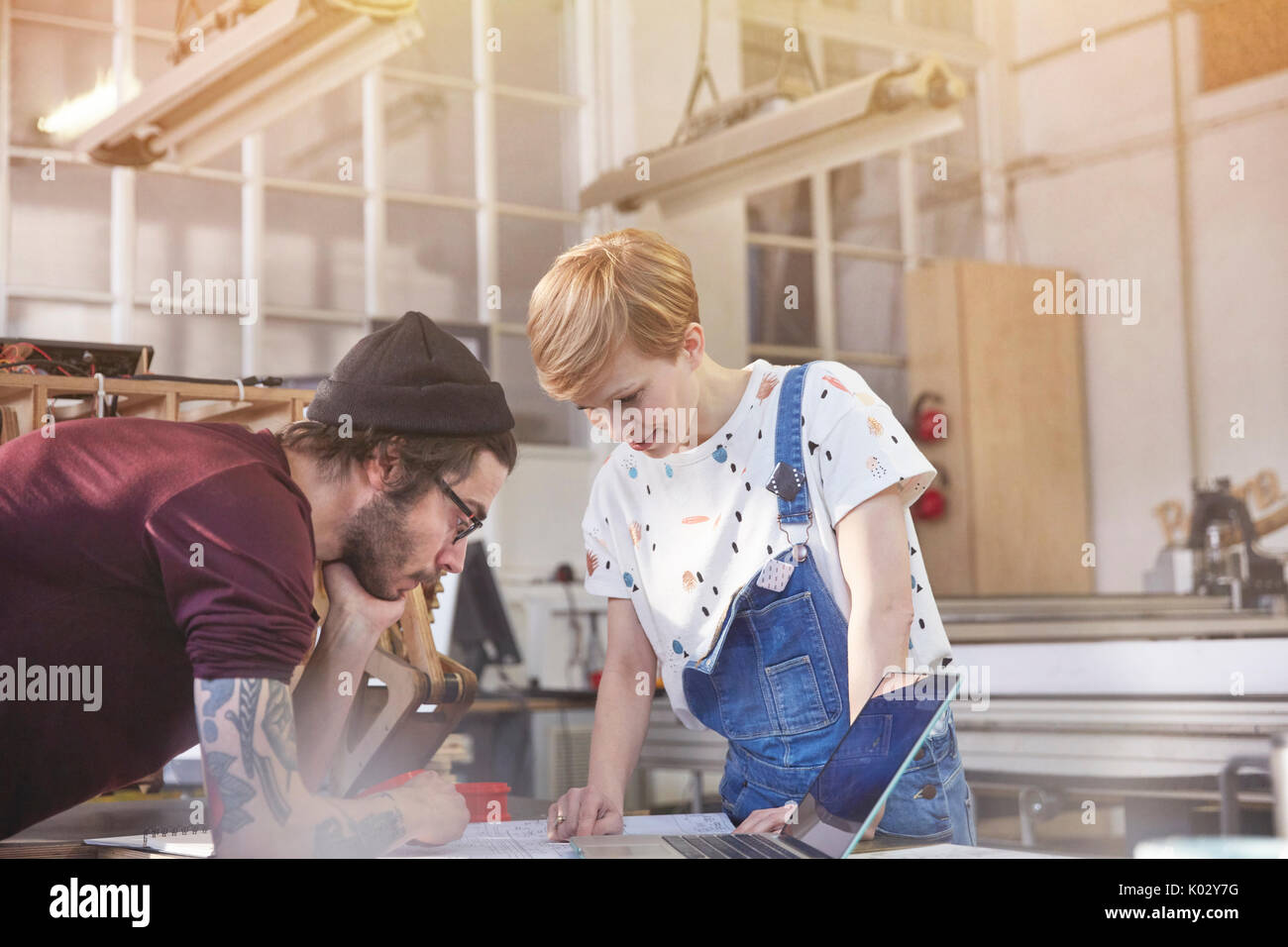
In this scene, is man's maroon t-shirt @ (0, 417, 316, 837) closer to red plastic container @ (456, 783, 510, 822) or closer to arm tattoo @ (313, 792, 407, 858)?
arm tattoo @ (313, 792, 407, 858)

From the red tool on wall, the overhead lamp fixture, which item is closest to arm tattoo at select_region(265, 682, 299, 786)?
the overhead lamp fixture

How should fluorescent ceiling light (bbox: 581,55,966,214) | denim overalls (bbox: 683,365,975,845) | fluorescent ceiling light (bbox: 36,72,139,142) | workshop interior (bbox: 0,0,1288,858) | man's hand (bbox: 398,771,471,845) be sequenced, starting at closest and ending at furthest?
1. man's hand (bbox: 398,771,471,845)
2. denim overalls (bbox: 683,365,975,845)
3. workshop interior (bbox: 0,0,1288,858)
4. fluorescent ceiling light (bbox: 581,55,966,214)
5. fluorescent ceiling light (bbox: 36,72,139,142)

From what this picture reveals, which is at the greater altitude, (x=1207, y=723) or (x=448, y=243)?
(x=448, y=243)

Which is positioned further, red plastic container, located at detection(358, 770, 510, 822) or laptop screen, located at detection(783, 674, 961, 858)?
red plastic container, located at detection(358, 770, 510, 822)

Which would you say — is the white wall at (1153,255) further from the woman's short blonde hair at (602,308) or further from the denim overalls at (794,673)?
the woman's short blonde hair at (602,308)

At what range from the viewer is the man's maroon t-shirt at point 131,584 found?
999 mm

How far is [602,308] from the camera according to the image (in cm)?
130

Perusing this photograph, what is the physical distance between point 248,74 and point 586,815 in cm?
224

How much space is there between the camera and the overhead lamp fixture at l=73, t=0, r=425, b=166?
267 centimetres

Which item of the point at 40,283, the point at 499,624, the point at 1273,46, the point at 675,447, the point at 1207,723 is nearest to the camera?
the point at 675,447

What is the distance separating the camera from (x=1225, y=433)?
5.14 meters
